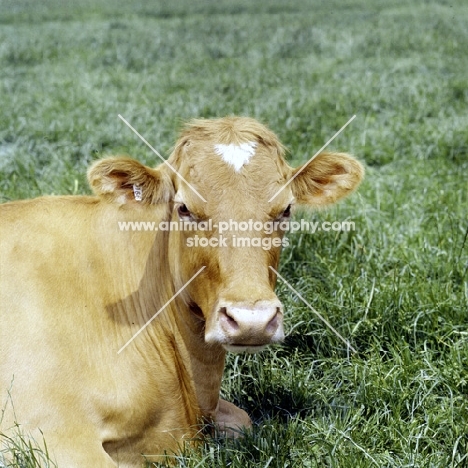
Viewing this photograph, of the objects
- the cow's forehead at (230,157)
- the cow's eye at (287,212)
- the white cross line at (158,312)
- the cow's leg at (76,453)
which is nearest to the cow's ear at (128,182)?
the cow's forehead at (230,157)

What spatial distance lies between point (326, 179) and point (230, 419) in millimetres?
1597

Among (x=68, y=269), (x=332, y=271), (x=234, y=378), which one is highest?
(x=68, y=269)

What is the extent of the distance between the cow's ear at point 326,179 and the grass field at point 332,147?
94 centimetres

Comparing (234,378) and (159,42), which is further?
(159,42)

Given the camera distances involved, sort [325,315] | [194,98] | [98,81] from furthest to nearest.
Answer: [98,81] < [194,98] < [325,315]

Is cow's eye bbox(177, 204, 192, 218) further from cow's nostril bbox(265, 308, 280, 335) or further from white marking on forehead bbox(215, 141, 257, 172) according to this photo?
cow's nostril bbox(265, 308, 280, 335)

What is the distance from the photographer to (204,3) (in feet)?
82.2

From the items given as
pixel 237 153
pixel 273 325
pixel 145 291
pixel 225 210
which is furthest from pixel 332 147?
pixel 273 325

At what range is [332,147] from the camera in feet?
31.8

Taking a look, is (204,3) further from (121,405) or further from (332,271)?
(121,405)

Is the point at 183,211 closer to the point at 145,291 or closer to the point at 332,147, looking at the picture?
the point at 145,291

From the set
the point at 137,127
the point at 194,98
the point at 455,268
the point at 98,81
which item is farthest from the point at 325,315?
the point at 98,81

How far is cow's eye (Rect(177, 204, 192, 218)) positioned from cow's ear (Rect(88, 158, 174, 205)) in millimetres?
220

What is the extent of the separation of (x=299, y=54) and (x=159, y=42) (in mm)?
2841
